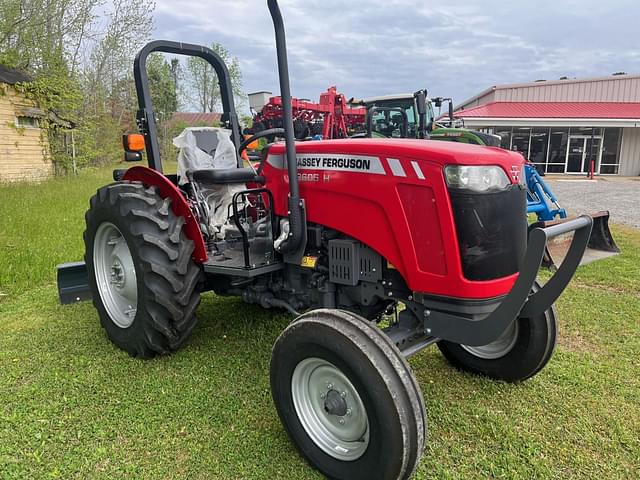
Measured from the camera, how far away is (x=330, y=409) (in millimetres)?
2182

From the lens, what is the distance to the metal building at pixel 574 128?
20.6 meters

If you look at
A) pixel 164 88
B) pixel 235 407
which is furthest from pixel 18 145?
pixel 164 88

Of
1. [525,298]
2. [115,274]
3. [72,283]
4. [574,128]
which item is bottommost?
[72,283]

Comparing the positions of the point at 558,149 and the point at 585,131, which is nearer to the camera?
the point at 585,131

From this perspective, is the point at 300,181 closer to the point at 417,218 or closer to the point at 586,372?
the point at 417,218

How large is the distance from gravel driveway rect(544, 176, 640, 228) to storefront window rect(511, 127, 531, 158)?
494cm

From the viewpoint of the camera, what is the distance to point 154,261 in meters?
2.91

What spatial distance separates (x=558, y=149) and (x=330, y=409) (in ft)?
76.1

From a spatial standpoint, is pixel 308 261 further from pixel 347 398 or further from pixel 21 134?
pixel 21 134

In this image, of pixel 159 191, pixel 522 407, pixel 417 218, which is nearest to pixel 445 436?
pixel 522 407

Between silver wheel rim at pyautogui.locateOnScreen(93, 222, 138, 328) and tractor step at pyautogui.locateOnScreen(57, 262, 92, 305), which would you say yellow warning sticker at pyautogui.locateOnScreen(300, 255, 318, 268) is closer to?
silver wheel rim at pyautogui.locateOnScreen(93, 222, 138, 328)

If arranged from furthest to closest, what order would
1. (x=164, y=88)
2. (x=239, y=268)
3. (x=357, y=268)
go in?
1. (x=164, y=88)
2. (x=239, y=268)
3. (x=357, y=268)

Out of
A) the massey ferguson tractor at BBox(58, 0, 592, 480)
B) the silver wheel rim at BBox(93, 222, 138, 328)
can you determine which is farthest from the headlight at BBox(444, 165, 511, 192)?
the silver wheel rim at BBox(93, 222, 138, 328)

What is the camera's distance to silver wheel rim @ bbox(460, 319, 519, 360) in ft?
9.58
